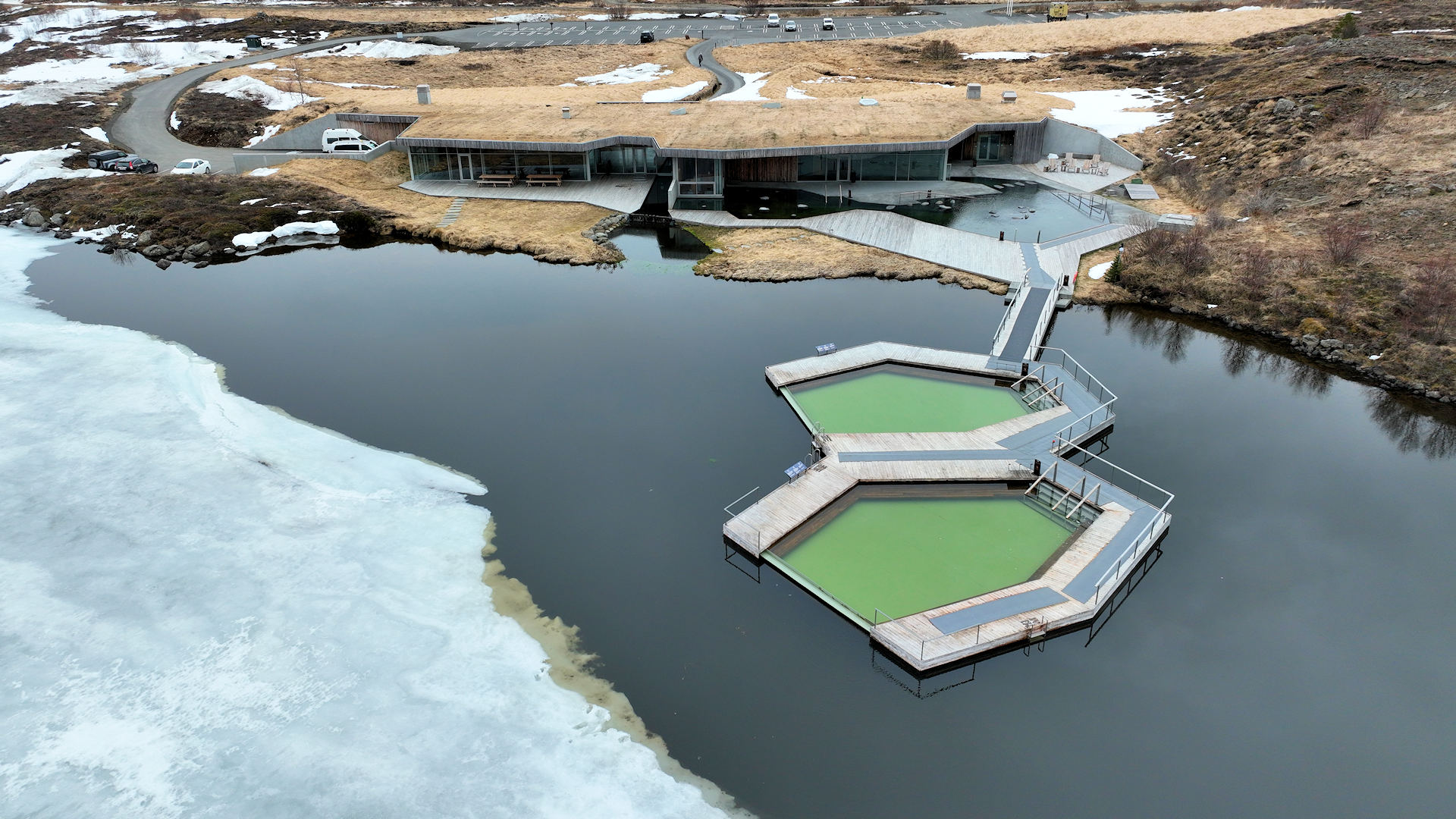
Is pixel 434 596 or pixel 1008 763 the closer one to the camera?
pixel 1008 763

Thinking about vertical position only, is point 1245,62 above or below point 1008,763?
above

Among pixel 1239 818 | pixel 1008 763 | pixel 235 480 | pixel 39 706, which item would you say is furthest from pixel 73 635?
pixel 1239 818

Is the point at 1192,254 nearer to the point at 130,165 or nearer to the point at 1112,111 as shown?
the point at 1112,111

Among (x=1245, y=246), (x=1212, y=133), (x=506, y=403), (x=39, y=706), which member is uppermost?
(x=1212, y=133)

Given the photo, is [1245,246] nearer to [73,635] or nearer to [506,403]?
[506,403]

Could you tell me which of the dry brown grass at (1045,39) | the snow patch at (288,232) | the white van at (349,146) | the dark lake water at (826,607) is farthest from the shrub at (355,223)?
the dry brown grass at (1045,39)

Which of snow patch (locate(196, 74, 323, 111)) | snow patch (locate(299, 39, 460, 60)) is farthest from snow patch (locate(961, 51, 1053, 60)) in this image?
snow patch (locate(196, 74, 323, 111))

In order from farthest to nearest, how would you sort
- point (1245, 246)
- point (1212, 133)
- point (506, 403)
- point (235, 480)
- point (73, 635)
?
point (1212, 133) < point (1245, 246) < point (506, 403) < point (235, 480) < point (73, 635)

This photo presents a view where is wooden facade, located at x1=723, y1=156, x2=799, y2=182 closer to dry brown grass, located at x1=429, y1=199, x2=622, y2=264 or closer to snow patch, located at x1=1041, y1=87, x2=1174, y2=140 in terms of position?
dry brown grass, located at x1=429, y1=199, x2=622, y2=264
